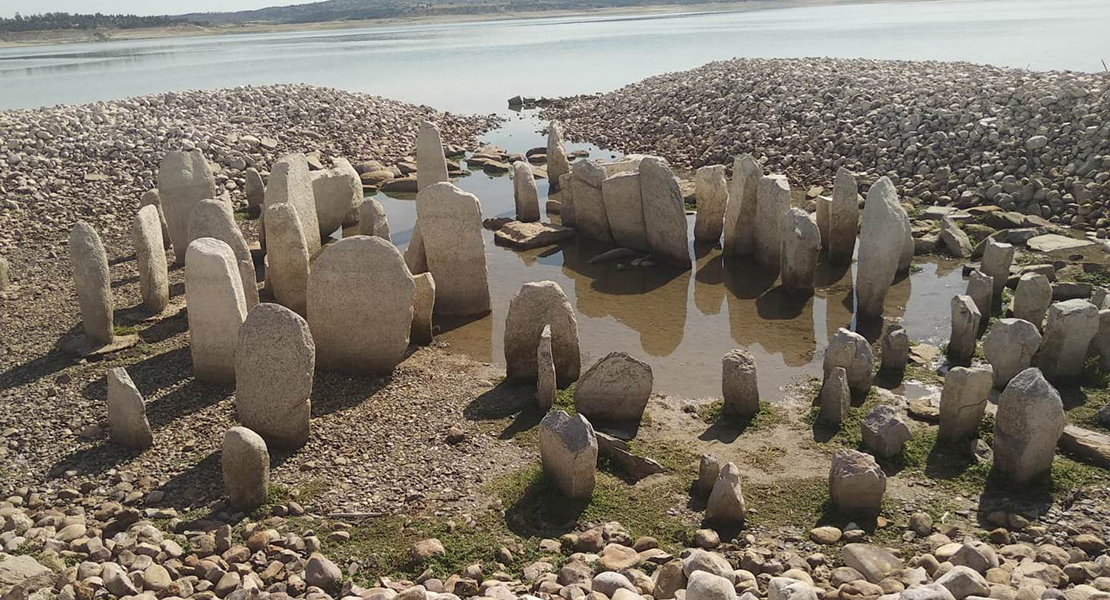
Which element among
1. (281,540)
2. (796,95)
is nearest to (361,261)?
(281,540)

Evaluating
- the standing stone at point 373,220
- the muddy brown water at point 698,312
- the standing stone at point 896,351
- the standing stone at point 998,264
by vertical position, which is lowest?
the muddy brown water at point 698,312

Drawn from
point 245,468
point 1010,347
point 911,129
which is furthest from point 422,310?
point 911,129

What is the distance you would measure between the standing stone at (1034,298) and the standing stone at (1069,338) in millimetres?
996

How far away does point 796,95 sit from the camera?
20.9 meters

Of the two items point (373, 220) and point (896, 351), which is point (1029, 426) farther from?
point (373, 220)

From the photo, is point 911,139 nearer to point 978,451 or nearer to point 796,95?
point 796,95

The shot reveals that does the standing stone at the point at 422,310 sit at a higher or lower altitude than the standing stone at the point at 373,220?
lower

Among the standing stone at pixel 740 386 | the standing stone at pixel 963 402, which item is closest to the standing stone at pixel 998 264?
Result: the standing stone at pixel 963 402

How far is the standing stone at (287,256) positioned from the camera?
10148 mm

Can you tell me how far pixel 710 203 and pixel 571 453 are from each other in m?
8.00

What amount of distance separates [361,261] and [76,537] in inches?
143

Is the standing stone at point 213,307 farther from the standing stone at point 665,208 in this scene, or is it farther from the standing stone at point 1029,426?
the standing stone at point 1029,426

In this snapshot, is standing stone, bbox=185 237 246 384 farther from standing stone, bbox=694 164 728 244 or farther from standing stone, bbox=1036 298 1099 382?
standing stone, bbox=1036 298 1099 382

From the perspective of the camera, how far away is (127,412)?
23.4 feet
